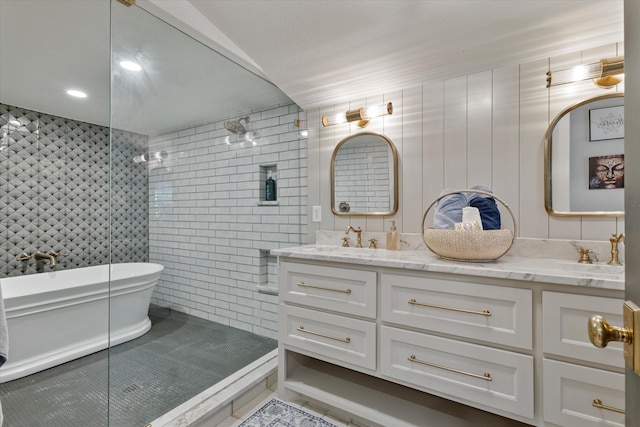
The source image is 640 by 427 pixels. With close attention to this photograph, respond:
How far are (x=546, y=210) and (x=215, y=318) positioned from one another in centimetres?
241

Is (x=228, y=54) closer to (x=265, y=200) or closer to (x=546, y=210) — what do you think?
(x=265, y=200)

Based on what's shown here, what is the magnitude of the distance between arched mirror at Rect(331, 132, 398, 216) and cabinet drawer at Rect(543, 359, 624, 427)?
3.88 ft

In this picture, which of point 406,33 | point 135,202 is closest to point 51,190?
point 135,202

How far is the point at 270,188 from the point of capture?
8.77ft

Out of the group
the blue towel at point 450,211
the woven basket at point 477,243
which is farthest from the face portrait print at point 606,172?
the blue towel at point 450,211

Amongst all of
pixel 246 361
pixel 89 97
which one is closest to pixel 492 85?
pixel 246 361

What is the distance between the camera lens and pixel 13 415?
1.67 metres

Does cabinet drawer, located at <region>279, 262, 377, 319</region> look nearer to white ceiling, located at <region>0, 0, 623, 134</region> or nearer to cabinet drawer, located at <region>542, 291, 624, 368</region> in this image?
cabinet drawer, located at <region>542, 291, 624, 368</region>

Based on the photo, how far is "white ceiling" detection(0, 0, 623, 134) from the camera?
1330 millimetres

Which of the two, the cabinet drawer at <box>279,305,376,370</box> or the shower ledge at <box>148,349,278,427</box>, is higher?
the cabinet drawer at <box>279,305,376,370</box>

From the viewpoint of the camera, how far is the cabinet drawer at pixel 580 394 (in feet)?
3.44

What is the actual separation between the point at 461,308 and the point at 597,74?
4.25 ft

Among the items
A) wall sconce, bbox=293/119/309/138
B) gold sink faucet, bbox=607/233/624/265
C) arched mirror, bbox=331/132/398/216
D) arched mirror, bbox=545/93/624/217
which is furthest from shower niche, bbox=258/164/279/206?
gold sink faucet, bbox=607/233/624/265

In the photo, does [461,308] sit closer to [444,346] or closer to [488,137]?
[444,346]
